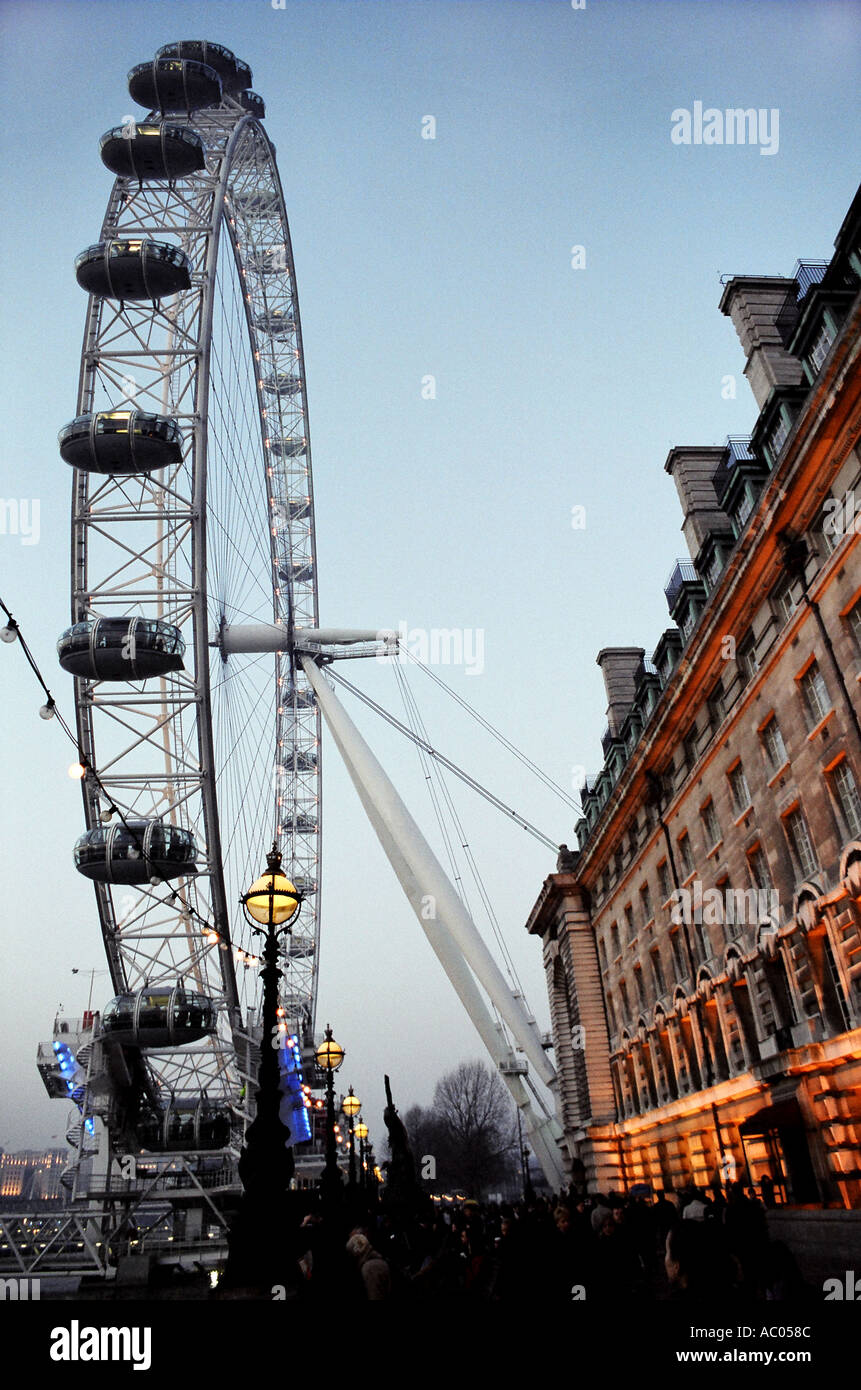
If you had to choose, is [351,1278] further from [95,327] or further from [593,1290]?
[95,327]

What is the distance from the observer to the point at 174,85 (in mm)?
51719

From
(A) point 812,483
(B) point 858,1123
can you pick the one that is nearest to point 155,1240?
(B) point 858,1123

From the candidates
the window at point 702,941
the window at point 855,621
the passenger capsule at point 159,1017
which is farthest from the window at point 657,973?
the passenger capsule at point 159,1017

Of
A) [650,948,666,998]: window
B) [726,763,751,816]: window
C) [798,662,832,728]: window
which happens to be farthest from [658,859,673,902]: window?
[798,662,832,728]: window

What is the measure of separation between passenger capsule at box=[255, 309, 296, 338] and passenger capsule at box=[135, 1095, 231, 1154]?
48.5 meters

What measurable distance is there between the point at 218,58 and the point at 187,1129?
211 feet

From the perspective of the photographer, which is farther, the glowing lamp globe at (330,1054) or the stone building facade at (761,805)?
the glowing lamp globe at (330,1054)

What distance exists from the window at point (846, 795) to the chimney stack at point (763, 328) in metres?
12.6

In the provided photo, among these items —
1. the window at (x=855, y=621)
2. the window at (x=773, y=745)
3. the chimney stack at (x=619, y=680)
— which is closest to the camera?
the window at (x=855, y=621)

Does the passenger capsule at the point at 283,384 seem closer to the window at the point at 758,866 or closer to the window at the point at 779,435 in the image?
the window at the point at 779,435

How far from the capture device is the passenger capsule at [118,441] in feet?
141

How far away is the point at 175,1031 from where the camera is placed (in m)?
53.5

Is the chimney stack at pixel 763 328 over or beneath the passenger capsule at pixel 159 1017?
over
